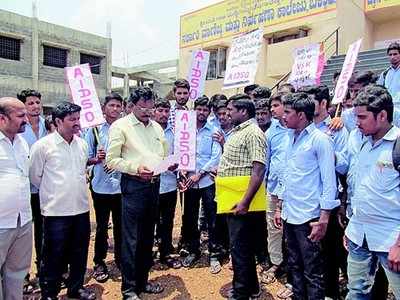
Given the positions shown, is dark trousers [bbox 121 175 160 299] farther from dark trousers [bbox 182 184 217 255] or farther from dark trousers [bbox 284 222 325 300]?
dark trousers [bbox 284 222 325 300]

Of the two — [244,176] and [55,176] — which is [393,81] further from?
[55,176]

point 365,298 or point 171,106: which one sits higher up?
point 171,106

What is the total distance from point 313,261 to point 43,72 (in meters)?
21.6

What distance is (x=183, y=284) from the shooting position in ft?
15.0

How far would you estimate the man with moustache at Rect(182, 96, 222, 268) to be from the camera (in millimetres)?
5160

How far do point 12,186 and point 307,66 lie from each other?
19.4 feet

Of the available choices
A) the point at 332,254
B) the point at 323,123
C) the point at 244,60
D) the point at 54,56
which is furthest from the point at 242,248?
the point at 54,56

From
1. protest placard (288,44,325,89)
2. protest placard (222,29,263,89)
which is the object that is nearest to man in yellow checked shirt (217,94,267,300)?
protest placard (222,29,263,89)

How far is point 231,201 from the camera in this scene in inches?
150

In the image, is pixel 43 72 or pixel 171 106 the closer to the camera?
pixel 171 106

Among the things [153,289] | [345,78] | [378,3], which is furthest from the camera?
[378,3]

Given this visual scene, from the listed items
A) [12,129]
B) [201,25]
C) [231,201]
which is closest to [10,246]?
[12,129]

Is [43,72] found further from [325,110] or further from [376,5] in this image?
[325,110]

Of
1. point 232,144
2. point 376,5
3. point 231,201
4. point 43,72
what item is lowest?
point 231,201
